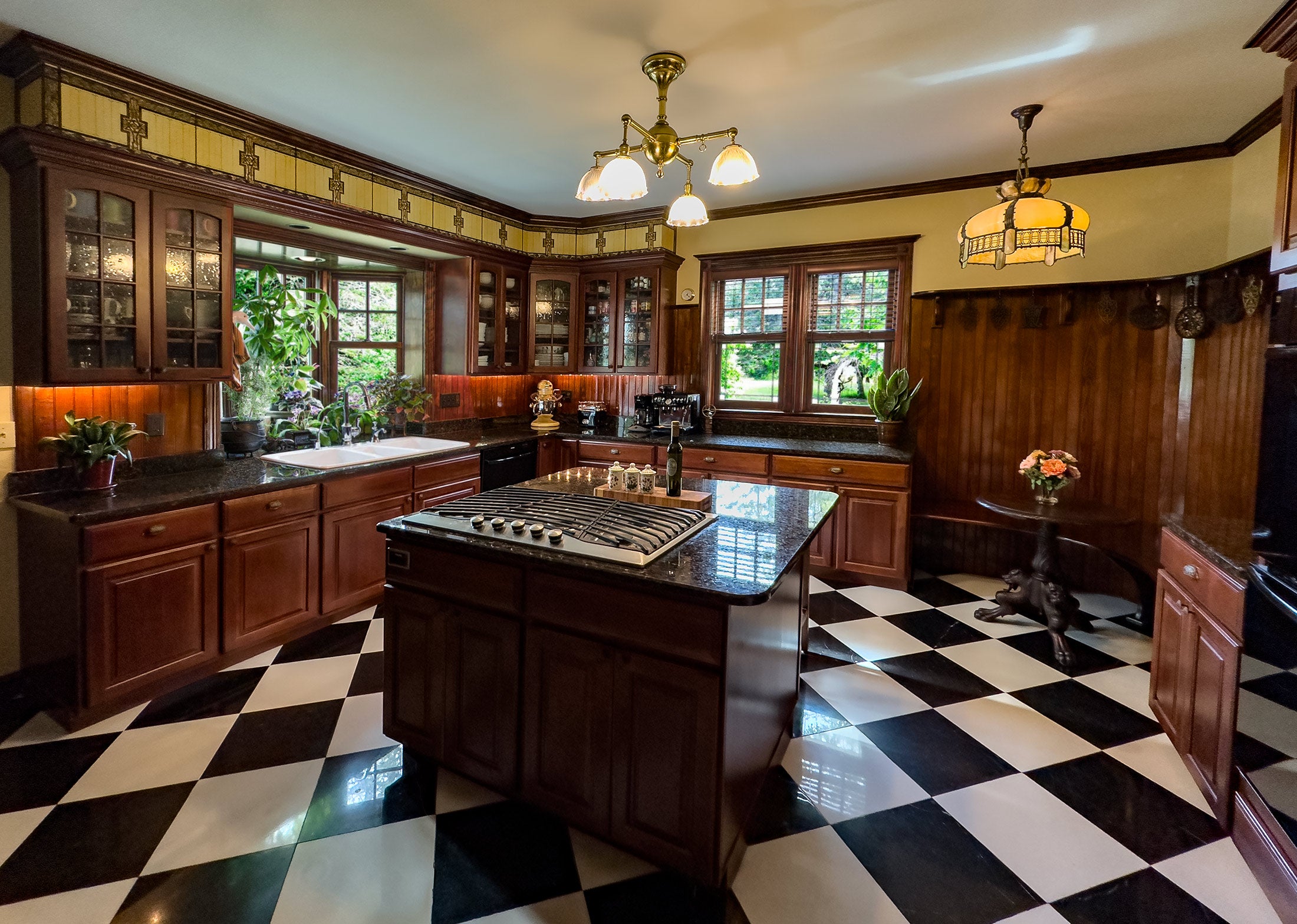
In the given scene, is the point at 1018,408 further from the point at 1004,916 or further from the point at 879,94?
the point at 1004,916

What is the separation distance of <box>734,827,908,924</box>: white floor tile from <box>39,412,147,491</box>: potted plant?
2870 mm

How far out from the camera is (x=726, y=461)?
14.5 ft

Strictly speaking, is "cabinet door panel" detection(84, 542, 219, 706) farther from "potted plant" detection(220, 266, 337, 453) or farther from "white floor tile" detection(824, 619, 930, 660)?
"white floor tile" detection(824, 619, 930, 660)

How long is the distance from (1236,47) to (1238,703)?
241 centimetres

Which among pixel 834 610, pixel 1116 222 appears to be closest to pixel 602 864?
pixel 834 610

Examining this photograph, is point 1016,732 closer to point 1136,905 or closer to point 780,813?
point 1136,905

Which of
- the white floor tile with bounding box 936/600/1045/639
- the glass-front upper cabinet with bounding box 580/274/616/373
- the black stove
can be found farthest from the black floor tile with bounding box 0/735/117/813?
the white floor tile with bounding box 936/600/1045/639

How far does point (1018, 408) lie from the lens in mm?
4117

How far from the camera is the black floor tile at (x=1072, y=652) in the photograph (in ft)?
9.89

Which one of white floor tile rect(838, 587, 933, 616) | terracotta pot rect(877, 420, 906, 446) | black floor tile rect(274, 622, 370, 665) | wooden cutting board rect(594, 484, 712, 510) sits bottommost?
black floor tile rect(274, 622, 370, 665)

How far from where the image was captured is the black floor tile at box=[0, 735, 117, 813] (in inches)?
78.6

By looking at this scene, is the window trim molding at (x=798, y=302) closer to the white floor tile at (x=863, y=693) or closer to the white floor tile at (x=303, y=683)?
the white floor tile at (x=863, y=693)

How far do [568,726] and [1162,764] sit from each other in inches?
84.7

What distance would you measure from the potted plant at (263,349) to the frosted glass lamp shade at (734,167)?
2698mm
